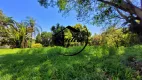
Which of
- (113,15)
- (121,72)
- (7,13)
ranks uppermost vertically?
(7,13)

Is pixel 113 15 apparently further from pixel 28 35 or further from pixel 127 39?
pixel 28 35

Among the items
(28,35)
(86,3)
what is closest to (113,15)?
(86,3)

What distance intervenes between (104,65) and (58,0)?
331 centimetres

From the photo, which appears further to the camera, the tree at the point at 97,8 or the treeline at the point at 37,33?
A: the treeline at the point at 37,33

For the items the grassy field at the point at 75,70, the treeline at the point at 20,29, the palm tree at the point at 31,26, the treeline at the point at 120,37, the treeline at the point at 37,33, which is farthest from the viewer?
the palm tree at the point at 31,26

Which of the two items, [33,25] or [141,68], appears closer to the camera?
[141,68]

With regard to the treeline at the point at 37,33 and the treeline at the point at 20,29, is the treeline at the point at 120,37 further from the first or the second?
the treeline at the point at 20,29

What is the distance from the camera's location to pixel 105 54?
5324 millimetres

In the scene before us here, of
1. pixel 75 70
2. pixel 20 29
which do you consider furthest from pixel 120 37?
pixel 75 70

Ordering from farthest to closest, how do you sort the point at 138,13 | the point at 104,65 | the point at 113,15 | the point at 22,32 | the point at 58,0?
the point at 22,32, the point at 113,15, the point at 58,0, the point at 138,13, the point at 104,65

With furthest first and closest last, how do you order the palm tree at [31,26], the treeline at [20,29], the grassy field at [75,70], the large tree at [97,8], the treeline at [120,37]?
the palm tree at [31,26], the treeline at [20,29], the treeline at [120,37], the large tree at [97,8], the grassy field at [75,70]

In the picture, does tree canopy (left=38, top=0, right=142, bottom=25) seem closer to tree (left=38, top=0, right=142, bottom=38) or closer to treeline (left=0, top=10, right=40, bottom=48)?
tree (left=38, top=0, right=142, bottom=38)

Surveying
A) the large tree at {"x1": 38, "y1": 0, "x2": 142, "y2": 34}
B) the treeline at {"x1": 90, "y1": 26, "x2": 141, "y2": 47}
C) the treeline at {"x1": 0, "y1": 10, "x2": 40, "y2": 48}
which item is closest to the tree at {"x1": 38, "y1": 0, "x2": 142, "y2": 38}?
the large tree at {"x1": 38, "y1": 0, "x2": 142, "y2": 34}

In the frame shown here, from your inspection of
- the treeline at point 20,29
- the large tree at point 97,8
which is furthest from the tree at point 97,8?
the treeline at point 20,29
